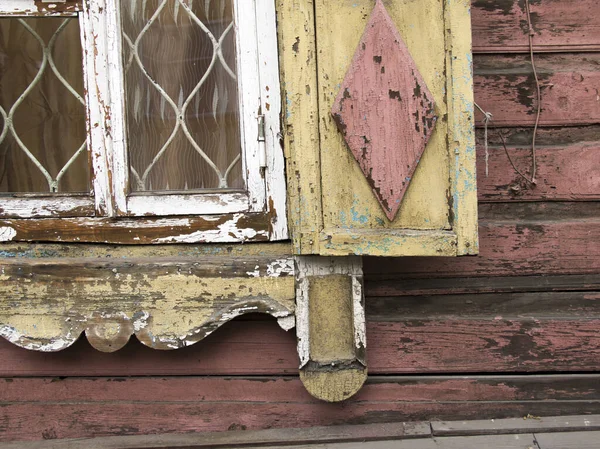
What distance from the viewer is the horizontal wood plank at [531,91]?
6.51ft

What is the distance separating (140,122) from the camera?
201 centimetres

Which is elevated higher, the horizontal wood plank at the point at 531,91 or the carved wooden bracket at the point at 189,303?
the horizontal wood plank at the point at 531,91

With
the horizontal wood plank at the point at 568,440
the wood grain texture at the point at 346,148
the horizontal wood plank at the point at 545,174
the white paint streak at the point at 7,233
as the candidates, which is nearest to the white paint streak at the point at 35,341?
the white paint streak at the point at 7,233

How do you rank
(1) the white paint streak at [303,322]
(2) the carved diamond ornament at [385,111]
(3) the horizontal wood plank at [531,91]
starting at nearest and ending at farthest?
1. (2) the carved diamond ornament at [385,111]
2. (1) the white paint streak at [303,322]
3. (3) the horizontal wood plank at [531,91]

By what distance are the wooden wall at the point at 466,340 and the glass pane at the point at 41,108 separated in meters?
0.54

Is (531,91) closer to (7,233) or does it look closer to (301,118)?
(301,118)

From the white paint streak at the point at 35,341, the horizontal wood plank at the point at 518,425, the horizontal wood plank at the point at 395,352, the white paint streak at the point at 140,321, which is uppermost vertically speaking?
the white paint streak at the point at 140,321

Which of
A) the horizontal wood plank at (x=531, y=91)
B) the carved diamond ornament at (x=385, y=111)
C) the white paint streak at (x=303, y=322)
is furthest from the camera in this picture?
the horizontal wood plank at (x=531, y=91)

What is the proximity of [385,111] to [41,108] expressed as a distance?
110cm

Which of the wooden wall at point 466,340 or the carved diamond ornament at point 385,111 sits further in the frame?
the wooden wall at point 466,340

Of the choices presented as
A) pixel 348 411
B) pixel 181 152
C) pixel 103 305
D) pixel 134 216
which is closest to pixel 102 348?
pixel 103 305

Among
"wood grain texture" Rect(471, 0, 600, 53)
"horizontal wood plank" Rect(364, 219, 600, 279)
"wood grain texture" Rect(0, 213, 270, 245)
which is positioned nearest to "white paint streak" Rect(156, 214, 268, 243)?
"wood grain texture" Rect(0, 213, 270, 245)

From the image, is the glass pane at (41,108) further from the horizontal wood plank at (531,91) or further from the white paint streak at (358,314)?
the horizontal wood plank at (531,91)

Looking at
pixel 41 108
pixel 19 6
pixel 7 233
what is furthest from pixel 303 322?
pixel 19 6
